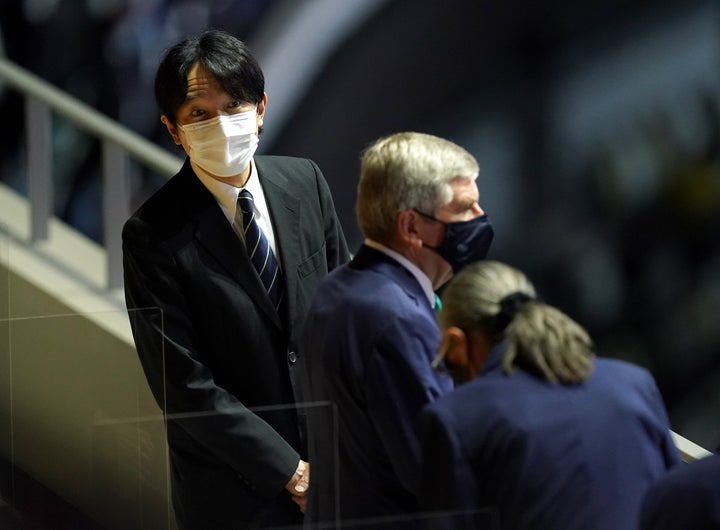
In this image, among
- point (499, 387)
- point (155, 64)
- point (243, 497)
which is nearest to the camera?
point (499, 387)

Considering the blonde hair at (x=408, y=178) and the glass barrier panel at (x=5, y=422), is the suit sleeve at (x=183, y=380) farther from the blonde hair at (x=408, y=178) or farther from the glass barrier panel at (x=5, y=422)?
the blonde hair at (x=408, y=178)

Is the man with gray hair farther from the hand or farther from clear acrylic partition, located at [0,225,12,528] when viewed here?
clear acrylic partition, located at [0,225,12,528]

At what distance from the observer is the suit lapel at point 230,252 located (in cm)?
335

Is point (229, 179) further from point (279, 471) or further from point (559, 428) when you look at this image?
point (559, 428)

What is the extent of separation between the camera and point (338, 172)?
14.7 ft

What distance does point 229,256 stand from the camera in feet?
11.0

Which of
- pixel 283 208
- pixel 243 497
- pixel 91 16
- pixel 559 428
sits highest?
pixel 91 16

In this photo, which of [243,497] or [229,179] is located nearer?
[243,497]

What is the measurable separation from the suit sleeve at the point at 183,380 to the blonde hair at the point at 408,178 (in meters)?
0.45

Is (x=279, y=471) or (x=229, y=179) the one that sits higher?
(x=229, y=179)

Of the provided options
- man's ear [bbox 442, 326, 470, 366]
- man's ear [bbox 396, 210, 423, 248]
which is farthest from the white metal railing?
man's ear [bbox 442, 326, 470, 366]

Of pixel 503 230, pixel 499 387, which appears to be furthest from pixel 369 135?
pixel 499 387

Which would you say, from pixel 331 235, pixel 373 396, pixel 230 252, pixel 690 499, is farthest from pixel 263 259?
pixel 690 499

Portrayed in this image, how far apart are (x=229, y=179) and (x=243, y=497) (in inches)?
26.7
